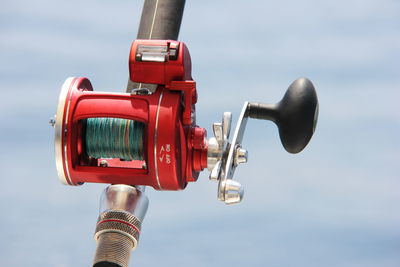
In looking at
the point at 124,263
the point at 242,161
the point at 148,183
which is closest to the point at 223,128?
the point at 242,161

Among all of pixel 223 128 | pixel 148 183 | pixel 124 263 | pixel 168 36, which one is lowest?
pixel 124 263

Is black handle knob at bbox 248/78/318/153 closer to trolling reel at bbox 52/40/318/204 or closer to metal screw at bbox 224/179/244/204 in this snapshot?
trolling reel at bbox 52/40/318/204

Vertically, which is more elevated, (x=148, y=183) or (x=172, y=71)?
(x=172, y=71)

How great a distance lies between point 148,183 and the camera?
305 centimetres

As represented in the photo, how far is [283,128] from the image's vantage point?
306cm

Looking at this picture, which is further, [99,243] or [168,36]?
[168,36]

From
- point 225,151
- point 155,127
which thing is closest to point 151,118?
point 155,127

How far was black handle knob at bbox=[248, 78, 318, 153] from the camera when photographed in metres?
2.97

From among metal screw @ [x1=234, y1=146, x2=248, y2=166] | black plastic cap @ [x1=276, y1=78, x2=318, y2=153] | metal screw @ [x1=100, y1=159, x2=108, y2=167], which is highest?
black plastic cap @ [x1=276, y1=78, x2=318, y2=153]

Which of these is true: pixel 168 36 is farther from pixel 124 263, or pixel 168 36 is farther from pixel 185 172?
pixel 124 263

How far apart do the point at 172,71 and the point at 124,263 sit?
69 centimetres

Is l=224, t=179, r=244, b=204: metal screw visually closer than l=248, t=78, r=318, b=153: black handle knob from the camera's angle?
Yes

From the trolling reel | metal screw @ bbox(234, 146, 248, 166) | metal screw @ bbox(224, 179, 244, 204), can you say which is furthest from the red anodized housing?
metal screw @ bbox(224, 179, 244, 204)

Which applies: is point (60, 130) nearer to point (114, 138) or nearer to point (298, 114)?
point (114, 138)
